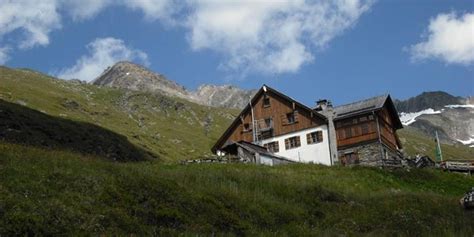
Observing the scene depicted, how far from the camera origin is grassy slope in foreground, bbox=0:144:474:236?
16203 mm

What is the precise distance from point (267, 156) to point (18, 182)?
35.1 meters

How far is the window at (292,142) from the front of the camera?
66.3m

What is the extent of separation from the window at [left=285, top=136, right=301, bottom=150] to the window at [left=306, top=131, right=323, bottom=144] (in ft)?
3.81

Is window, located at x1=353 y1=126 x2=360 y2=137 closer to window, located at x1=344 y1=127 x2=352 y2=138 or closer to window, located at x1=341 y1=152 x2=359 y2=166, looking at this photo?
window, located at x1=344 y1=127 x2=352 y2=138

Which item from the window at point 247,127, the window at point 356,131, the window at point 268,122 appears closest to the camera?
the window at point 356,131

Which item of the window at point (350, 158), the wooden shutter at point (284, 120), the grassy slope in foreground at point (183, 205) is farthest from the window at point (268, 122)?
the grassy slope in foreground at point (183, 205)

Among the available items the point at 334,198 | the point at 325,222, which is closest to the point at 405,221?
the point at 325,222

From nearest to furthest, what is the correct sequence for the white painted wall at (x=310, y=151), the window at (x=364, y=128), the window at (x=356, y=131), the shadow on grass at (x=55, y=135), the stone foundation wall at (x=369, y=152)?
the stone foundation wall at (x=369, y=152)
the window at (x=364, y=128)
the white painted wall at (x=310, y=151)
the window at (x=356, y=131)
the shadow on grass at (x=55, y=135)

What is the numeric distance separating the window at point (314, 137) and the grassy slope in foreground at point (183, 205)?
107 feet

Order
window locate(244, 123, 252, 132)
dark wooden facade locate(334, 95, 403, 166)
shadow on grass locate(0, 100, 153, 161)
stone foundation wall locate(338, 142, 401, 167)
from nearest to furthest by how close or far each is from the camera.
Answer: stone foundation wall locate(338, 142, 401, 167) → dark wooden facade locate(334, 95, 403, 166) → window locate(244, 123, 252, 132) → shadow on grass locate(0, 100, 153, 161)

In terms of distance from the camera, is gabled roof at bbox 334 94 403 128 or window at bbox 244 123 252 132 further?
window at bbox 244 123 252 132

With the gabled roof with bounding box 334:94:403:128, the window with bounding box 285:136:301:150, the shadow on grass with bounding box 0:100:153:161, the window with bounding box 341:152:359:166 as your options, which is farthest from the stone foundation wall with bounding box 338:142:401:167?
the shadow on grass with bounding box 0:100:153:161

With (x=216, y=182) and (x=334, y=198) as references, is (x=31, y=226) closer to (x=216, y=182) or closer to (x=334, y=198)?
(x=216, y=182)

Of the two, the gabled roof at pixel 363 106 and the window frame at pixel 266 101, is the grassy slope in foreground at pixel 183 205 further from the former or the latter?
the window frame at pixel 266 101
